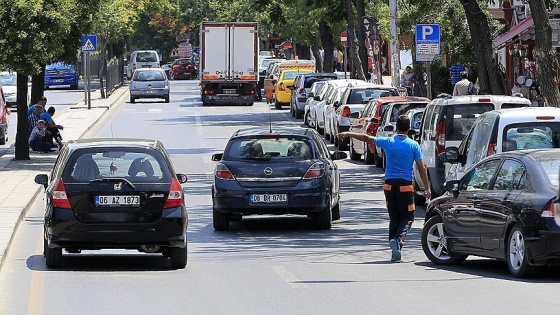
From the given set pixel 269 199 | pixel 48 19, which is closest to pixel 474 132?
pixel 269 199

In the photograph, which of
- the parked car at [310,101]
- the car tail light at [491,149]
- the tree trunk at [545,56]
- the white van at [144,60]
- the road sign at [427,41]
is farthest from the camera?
the white van at [144,60]

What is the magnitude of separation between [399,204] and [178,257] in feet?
8.70

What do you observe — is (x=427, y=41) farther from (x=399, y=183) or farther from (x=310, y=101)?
(x=399, y=183)

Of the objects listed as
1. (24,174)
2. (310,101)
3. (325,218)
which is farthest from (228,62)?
(325,218)

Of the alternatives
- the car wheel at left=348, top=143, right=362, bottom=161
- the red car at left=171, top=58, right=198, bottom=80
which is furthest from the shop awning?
the red car at left=171, top=58, right=198, bottom=80

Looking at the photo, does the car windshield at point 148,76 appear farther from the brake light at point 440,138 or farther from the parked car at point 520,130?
the parked car at point 520,130

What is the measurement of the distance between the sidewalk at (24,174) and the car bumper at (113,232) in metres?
1.07

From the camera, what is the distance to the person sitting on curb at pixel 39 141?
36406mm

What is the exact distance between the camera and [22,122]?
33000mm

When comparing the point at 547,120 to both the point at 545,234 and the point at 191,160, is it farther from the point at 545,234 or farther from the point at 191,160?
the point at 191,160

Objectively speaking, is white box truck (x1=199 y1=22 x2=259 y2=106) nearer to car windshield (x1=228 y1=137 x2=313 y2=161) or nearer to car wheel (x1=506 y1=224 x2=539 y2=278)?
car windshield (x1=228 y1=137 x2=313 y2=161)

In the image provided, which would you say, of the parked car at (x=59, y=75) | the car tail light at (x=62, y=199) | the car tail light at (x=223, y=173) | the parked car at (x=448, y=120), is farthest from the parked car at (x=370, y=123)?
the parked car at (x=59, y=75)

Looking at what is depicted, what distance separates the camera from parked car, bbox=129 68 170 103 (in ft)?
205

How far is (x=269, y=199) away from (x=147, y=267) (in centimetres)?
373
